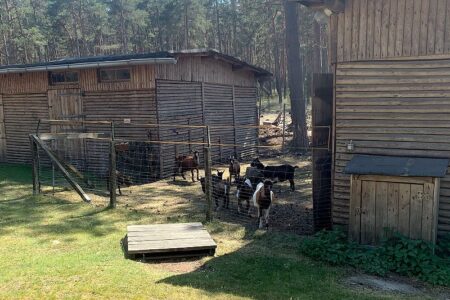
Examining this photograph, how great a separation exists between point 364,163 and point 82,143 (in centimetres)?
1299

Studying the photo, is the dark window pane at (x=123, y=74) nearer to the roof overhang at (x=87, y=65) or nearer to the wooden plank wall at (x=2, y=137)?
the roof overhang at (x=87, y=65)

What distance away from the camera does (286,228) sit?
10.7 m

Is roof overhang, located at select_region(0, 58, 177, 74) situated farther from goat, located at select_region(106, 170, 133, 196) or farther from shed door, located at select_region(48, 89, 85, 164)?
goat, located at select_region(106, 170, 133, 196)

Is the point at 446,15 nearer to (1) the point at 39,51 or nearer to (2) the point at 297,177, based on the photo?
(2) the point at 297,177

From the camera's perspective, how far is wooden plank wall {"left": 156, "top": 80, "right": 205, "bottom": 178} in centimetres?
1700

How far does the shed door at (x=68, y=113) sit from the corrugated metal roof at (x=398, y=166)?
1279 cm

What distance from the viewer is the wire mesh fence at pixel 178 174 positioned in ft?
37.4

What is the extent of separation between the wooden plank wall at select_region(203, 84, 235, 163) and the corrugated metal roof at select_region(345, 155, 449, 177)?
11900mm

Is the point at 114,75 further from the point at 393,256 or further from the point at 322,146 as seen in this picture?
the point at 393,256

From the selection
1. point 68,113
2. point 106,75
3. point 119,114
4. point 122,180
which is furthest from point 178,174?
point 68,113

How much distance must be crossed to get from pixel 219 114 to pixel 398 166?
13.7 m

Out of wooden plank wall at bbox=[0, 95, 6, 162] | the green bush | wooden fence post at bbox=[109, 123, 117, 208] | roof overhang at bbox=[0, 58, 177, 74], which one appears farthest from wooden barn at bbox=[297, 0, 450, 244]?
wooden plank wall at bbox=[0, 95, 6, 162]

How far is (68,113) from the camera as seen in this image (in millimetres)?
18562

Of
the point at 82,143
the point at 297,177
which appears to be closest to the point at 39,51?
the point at 82,143
